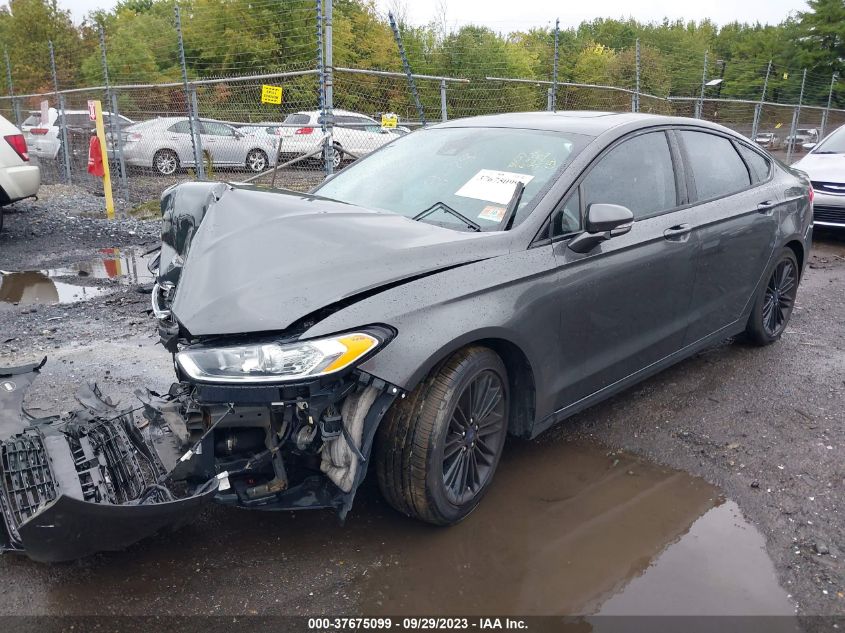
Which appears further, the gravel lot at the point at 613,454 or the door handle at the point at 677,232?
the door handle at the point at 677,232

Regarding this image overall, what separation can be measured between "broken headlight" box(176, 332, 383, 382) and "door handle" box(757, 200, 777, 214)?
3290mm

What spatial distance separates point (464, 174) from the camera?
3512 mm

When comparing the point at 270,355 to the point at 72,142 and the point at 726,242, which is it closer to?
the point at 726,242

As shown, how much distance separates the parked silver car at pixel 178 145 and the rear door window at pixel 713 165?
10.4 meters

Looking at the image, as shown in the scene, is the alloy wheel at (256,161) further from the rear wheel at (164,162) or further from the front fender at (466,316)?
the front fender at (466,316)

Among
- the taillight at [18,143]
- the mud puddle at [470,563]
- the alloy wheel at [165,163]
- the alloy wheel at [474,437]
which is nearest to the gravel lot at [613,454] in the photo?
the mud puddle at [470,563]

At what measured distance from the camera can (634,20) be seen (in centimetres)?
6028

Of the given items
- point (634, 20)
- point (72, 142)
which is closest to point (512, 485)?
point (72, 142)

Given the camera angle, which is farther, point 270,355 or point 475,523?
point 475,523

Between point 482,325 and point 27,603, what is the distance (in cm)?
196

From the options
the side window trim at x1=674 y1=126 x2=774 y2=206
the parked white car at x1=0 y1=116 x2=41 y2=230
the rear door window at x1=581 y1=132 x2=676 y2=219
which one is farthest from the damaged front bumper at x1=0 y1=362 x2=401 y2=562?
the parked white car at x1=0 y1=116 x2=41 y2=230

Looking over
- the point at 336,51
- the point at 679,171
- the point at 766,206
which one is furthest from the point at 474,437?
the point at 336,51

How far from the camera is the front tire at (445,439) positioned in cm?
270

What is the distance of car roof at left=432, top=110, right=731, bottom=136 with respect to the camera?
3662 millimetres
